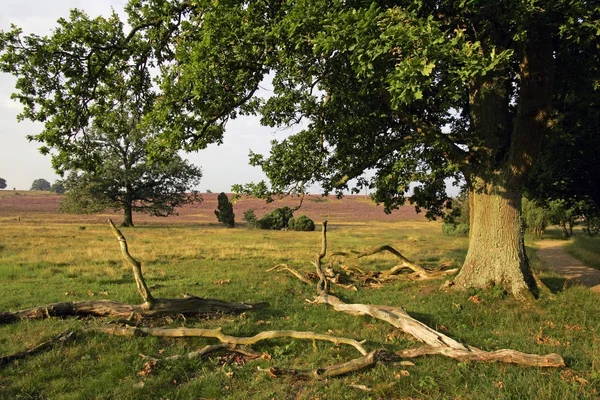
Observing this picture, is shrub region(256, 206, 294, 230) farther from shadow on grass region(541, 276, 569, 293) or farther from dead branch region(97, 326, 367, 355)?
dead branch region(97, 326, 367, 355)

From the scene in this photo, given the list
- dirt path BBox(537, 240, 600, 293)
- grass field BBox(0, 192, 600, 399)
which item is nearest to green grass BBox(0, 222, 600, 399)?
grass field BBox(0, 192, 600, 399)

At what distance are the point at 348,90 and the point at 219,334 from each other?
279 inches

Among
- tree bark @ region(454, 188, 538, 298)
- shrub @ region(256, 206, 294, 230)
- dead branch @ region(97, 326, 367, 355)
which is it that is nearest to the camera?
dead branch @ region(97, 326, 367, 355)

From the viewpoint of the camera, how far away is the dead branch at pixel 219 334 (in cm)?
729

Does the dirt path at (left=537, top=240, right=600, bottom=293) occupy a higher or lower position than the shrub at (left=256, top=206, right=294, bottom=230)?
lower

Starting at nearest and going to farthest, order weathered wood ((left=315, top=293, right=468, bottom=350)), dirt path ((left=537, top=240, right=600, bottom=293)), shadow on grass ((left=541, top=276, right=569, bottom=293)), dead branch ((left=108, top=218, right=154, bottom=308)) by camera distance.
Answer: weathered wood ((left=315, top=293, right=468, bottom=350))
dead branch ((left=108, top=218, right=154, bottom=308))
shadow on grass ((left=541, top=276, right=569, bottom=293))
dirt path ((left=537, top=240, right=600, bottom=293))

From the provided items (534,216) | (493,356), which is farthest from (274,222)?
(493,356)

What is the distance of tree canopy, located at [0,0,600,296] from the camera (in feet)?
25.6

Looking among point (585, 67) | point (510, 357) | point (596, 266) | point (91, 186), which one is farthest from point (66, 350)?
point (91, 186)

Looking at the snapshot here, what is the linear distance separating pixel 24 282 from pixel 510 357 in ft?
50.3

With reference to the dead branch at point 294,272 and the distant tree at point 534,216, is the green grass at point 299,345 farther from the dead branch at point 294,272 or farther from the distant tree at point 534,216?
the distant tree at point 534,216

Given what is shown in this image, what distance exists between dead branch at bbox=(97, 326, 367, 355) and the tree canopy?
4487 mm

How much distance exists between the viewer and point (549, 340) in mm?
7688

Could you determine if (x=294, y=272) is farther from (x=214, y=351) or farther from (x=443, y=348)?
(x=443, y=348)
